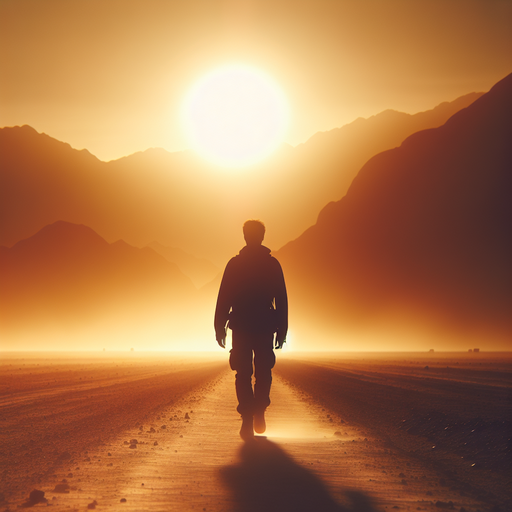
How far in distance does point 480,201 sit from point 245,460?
498ft

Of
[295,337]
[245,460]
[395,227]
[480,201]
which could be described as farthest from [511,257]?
[245,460]

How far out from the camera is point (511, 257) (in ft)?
465

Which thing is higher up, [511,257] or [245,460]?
[511,257]

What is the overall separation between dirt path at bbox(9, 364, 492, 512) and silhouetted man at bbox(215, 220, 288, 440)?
0.56 m

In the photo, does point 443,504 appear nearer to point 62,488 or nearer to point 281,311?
point 62,488

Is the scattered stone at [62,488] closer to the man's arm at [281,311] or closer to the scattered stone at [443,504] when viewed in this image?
the scattered stone at [443,504]

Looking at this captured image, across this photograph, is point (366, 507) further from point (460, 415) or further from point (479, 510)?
point (460, 415)

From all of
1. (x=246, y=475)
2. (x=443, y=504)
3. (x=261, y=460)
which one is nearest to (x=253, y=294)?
(x=261, y=460)

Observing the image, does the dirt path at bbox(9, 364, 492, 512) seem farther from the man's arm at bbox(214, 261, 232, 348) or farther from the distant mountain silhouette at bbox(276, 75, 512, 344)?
the distant mountain silhouette at bbox(276, 75, 512, 344)

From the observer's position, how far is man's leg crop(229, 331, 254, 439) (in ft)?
28.6

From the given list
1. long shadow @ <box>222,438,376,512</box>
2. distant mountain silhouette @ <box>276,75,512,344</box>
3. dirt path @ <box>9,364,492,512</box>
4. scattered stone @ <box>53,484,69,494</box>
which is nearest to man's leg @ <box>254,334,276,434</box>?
dirt path @ <box>9,364,492,512</box>

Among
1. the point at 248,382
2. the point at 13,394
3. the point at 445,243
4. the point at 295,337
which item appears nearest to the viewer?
the point at 248,382

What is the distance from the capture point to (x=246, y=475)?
6277mm

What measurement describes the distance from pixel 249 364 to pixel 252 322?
60 centimetres
